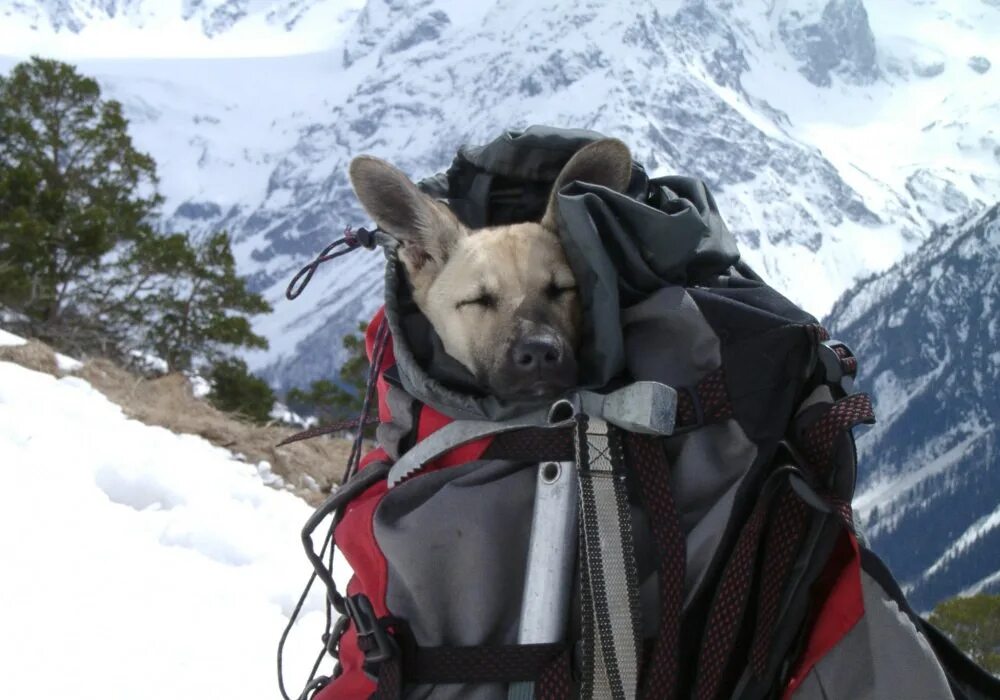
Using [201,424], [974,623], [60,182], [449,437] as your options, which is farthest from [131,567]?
[974,623]

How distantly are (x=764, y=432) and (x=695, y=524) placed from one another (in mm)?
301

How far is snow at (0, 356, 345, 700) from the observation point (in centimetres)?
289

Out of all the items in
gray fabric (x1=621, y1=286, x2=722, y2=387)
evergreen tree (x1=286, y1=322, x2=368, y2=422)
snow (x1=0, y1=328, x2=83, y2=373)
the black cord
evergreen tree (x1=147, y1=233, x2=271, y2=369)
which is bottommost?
evergreen tree (x1=286, y1=322, x2=368, y2=422)

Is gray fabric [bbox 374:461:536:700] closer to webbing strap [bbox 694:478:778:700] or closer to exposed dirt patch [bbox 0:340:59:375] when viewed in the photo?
webbing strap [bbox 694:478:778:700]

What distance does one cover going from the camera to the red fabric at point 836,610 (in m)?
2.17

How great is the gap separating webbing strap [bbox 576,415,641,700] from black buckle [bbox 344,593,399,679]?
503 millimetres

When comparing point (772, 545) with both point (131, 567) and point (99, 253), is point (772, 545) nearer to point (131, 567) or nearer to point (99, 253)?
point (131, 567)

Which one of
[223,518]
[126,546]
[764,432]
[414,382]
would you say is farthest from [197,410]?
[764,432]

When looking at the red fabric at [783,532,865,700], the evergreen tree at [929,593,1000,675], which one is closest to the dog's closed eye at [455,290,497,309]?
the red fabric at [783,532,865,700]

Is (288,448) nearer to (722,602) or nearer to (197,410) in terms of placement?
(197,410)

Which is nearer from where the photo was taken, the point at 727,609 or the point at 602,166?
the point at 727,609

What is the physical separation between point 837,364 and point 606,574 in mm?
851

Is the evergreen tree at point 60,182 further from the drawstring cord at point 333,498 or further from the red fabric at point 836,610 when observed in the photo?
the red fabric at point 836,610

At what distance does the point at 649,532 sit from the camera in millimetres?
2322
